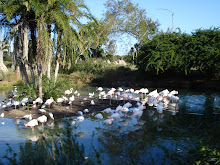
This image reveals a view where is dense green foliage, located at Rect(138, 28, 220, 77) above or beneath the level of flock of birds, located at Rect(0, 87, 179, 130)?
above

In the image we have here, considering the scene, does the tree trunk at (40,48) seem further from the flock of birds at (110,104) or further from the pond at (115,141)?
the pond at (115,141)

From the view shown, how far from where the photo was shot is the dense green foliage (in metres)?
20.4

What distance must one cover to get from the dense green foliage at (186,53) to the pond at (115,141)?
13199 millimetres

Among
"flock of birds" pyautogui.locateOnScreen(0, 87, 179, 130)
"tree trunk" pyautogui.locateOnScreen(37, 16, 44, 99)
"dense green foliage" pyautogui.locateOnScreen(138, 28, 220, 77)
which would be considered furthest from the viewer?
"dense green foliage" pyautogui.locateOnScreen(138, 28, 220, 77)

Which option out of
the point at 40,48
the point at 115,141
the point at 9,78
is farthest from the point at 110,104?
the point at 9,78

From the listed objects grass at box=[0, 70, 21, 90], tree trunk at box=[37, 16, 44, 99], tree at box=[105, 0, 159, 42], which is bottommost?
grass at box=[0, 70, 21, 90]

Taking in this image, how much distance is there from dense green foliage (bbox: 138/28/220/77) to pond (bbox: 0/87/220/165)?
13.2 meters

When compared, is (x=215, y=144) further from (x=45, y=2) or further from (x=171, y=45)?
(x=171, y=45)

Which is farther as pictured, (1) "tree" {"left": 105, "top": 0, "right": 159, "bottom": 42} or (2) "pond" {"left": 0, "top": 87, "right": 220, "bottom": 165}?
(1) "tree" {"left": 105, "top": 0, "right": 159, "bottom": 42}

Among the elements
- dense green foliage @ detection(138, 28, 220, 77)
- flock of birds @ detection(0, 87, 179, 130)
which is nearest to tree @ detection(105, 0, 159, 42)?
dense green foliage @ detection(138, 28, 220, 77)

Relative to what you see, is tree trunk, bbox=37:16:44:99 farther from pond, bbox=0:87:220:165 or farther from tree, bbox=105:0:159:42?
tree, bbox=105:0:159:42

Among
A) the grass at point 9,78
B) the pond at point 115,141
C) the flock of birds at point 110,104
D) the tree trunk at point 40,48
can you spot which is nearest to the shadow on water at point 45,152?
the pond at point 115,141

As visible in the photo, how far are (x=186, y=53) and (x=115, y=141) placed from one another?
1800 centimetres

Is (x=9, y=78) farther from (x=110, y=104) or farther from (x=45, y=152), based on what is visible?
(x=45, y=152)
